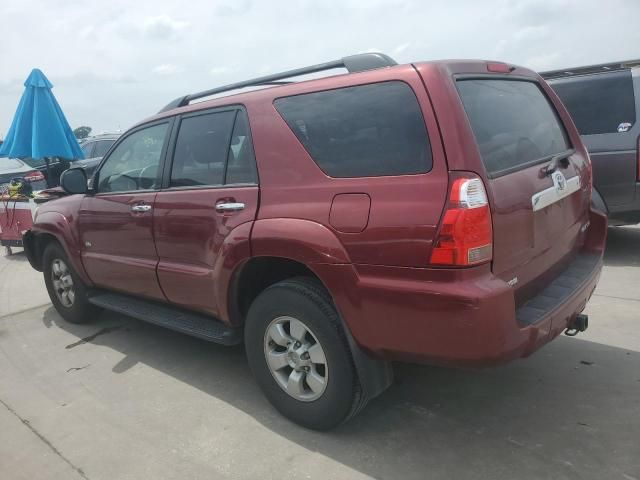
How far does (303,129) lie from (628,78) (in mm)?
4614

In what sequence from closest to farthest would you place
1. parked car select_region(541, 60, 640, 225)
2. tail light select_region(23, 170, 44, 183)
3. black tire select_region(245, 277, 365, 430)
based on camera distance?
black tire select_region(245, 277, 365, 430) → parked car select_region(541, 60, 640, 225) → tail light select_region(23, 170, 44, 183)

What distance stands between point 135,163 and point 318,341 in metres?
2.16

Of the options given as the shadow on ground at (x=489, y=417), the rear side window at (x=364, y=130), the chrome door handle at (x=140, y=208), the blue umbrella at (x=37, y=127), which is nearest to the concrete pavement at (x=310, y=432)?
the shadow on ground at (x=489, y=417)

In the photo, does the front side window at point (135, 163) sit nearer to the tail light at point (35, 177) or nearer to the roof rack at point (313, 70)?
the roof rack at point (313, 70)

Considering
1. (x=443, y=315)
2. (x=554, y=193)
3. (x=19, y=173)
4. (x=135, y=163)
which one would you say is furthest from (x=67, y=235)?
(x=19, y=173)

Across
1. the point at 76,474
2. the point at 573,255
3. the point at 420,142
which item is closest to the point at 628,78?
the point at 573,255

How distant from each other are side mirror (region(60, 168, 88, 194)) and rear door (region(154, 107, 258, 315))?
1.02 meters

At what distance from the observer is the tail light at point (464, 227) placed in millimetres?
2203

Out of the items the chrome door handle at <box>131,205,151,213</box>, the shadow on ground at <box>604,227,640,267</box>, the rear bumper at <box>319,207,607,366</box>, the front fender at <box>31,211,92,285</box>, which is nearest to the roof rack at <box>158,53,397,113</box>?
the chrome door handle at <box>131,205,151,213</box>

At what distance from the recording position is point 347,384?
2.65m

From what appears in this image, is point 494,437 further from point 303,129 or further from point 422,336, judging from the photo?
point 303,129

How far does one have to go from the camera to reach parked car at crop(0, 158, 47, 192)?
11.7 metres

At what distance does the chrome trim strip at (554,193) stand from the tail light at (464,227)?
17.4 inches

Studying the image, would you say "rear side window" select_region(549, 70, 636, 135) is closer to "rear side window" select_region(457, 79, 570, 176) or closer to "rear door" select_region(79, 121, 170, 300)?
"rear side window" select_region(457, 79, 570, 176)
